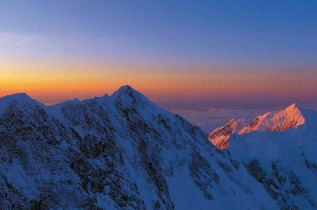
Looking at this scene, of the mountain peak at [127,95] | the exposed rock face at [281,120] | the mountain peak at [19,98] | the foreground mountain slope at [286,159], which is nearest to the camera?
the mountain peak at [19,98]

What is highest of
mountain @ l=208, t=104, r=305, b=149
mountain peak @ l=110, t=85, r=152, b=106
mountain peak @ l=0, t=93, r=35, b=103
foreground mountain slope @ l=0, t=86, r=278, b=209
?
mountain peak @ l=0, t=93, r=35, b=103

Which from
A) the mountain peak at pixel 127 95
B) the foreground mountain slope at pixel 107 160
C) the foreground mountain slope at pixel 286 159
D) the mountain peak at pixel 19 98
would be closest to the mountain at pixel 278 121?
the foreground mountain slope at pixel 286 159

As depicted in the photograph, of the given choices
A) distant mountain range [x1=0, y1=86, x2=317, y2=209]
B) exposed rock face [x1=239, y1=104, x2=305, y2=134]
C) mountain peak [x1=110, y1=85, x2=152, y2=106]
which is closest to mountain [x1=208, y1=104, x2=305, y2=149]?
exposed rock face [x1=239, y1=104, x2=305, y2=134]

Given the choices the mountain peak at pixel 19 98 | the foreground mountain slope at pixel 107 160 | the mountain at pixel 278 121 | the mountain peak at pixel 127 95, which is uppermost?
the mountain peak at pixel 19 98

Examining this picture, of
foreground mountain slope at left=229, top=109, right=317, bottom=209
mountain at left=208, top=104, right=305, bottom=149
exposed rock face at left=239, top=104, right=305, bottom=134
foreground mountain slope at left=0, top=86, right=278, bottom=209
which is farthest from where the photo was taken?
exposed rock face at left=239, top=104, right=305, bottom=134

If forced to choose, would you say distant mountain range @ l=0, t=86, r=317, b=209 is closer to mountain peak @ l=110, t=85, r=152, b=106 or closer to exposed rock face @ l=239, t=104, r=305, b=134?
mountain peak @ l=110, t=85, r=152, b=106

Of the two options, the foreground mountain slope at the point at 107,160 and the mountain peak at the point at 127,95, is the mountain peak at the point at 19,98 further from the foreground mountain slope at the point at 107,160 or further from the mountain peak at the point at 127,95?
the mountain peak at the point at 127,95

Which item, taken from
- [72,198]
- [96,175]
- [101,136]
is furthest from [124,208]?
[101,136]
